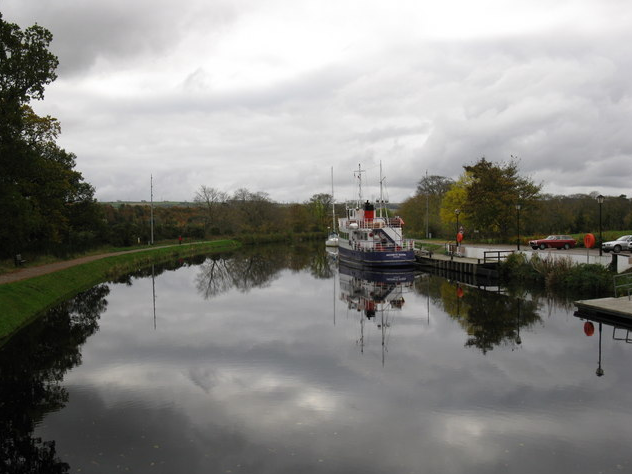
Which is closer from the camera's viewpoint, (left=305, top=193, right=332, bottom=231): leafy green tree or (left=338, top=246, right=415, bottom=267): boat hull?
(left=338, top=246, right=415, bottom=267): boat hull

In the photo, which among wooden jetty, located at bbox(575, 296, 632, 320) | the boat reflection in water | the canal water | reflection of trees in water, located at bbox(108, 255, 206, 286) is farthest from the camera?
reflection of trees in water, located at bbox(108, 255, 206, 286)

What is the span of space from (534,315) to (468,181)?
128 feet

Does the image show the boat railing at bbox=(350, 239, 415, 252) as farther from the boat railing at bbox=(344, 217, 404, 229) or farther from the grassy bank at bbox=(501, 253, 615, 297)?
the grassy bank at bbox=(501, 253, 615, 297)

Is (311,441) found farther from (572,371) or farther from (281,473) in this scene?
(572,371)

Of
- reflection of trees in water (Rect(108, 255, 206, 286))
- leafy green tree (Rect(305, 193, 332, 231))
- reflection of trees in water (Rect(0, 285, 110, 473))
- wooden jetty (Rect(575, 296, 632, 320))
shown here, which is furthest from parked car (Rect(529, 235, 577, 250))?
leafy green tree (Rect(305, 193, 332, 231))

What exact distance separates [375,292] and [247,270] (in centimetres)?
1600

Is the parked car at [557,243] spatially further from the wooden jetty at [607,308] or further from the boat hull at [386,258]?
the wooden jetty at [607,308]

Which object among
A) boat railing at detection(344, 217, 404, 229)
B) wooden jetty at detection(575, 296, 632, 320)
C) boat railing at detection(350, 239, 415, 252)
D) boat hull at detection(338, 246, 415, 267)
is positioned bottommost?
wooden jetty at detection(575, 296, 632, 320)

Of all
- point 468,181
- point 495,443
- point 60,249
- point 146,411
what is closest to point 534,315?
point 495,443

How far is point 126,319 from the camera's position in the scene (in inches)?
894

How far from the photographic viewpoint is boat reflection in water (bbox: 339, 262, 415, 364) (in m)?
22.3

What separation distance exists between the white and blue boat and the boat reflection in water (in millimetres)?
889

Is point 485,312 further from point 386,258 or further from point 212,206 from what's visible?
point 212,206

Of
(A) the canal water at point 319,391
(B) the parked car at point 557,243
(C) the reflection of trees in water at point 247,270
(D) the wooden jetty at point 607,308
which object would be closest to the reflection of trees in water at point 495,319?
(A) the canal water at point 319,391
